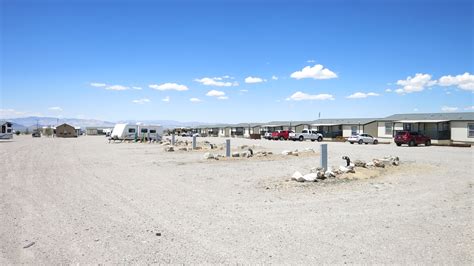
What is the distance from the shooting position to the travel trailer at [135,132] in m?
54.3

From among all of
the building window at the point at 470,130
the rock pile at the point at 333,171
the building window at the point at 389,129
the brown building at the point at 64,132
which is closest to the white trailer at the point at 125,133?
the building window at the point at 389,129

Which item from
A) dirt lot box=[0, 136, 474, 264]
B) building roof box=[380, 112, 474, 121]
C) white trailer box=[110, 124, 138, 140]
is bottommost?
dirt lot box=[0, 136, 474, 264]

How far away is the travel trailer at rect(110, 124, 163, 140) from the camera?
178 ft

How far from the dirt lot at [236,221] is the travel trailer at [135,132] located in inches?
1694

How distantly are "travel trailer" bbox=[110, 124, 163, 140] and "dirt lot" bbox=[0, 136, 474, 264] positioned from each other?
43.0 metres

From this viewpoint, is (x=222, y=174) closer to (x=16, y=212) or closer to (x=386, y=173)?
(x=386, y=173)

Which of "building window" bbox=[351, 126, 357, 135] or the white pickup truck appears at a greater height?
"building window" bbox=[351, 126, 357, 135]

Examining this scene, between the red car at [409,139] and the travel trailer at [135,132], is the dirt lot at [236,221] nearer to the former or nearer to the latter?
the red car at [409,139]

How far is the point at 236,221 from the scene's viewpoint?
691 cm

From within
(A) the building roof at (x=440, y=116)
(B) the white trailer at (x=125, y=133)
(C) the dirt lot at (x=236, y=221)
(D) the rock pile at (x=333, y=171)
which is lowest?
(C) the dirt lot at (x=236, y=221)

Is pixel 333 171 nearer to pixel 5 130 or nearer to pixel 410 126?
pixel 410 126

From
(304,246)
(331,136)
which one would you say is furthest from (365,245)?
(331,136)

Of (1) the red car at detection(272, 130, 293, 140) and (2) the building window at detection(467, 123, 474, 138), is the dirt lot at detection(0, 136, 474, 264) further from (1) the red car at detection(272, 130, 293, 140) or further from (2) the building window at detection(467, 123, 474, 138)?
(1) the red car at detection(272, 130, 293, 140)

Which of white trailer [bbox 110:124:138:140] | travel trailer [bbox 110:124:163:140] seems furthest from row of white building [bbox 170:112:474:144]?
white trailer [bbox 110:124:138:140]
